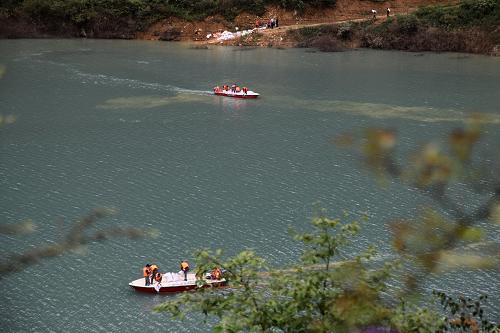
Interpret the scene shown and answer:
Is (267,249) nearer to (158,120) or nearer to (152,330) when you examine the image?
(152,330)

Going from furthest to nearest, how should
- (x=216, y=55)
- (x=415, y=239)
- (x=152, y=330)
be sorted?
(x=216, y=55) → (x=152, y=330) → (x=415, y=239)

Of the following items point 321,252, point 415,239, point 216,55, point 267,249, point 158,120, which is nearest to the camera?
point 415,239

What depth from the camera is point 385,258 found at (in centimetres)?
2020

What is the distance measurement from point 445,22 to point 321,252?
50.8m

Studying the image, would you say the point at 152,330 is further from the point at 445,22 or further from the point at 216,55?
the point at 445,22

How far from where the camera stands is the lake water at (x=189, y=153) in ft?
64.1

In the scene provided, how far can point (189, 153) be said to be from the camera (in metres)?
30.9

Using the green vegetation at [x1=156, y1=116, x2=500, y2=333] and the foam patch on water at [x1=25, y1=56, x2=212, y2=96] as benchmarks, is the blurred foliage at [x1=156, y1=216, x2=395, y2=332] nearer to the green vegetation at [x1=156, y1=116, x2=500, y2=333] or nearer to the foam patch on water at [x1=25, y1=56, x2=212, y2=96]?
the green vegetation at [x1=156, y1=116, x2=500, y2=333]

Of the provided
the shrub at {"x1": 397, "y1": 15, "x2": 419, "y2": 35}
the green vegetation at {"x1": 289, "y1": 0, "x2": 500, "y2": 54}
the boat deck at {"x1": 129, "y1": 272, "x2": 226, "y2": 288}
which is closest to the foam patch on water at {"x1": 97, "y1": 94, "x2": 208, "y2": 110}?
the green vegetation at {"x1": 289, "y1": 0, "x2": 500, "y2": 54}

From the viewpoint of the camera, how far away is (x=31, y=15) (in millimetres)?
63531

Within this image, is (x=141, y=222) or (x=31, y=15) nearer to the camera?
(x=141, y=222)

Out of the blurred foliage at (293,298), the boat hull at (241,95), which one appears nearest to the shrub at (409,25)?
the boat hull at (241,95)

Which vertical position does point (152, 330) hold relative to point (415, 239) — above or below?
below

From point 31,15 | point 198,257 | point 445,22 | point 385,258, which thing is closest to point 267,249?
point 385,258
